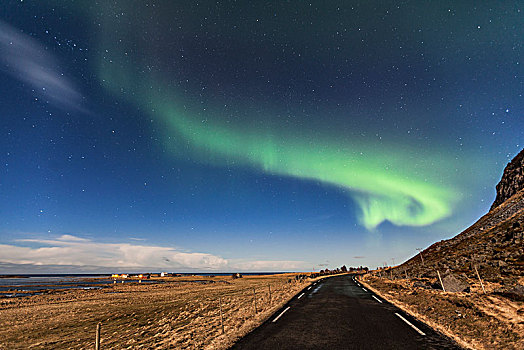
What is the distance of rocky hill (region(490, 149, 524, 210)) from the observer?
276 feet

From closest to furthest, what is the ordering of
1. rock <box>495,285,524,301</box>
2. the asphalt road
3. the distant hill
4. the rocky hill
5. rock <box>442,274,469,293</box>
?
the asphalt road → rock <box>495,285,524,301</box> → rock <box>442,274,469,293</box> → the distant hill → the rocky hill

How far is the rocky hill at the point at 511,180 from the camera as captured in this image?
276 feet

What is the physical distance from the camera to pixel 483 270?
36688 millimetres

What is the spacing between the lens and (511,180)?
88875 millimetres

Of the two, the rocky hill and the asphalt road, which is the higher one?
the rocky hill

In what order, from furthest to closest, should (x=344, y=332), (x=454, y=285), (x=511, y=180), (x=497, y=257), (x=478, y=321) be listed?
(x=511, y=180)
(x=497, y=257)
(x=454, y=285)
(x=478, y=321)
(x=344, y=332)

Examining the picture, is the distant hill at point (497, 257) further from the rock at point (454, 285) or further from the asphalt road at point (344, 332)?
the asphalt road at point (344, 332)

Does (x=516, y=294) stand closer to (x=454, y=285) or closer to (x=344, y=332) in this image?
(x=454, y=285)

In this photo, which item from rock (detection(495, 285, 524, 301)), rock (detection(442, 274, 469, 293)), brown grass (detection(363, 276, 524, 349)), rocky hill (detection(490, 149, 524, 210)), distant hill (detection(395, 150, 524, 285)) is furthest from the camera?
rocky hill (detection(490, 149, 524, 210))

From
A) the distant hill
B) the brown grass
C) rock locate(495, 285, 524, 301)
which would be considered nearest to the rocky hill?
the distant hill

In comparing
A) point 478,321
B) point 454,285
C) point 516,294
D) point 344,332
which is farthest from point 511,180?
point 344,332

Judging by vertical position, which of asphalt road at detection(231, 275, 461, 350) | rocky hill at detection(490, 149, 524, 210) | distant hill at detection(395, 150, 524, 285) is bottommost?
asphalt road at detection(231, 275, 461, 350)

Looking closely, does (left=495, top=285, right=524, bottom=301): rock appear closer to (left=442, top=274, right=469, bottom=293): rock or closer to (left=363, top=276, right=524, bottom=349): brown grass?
(left=363, top=276, right=524, bottom=349): brown grass

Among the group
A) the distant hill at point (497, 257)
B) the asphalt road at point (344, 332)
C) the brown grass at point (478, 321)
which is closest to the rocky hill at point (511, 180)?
the distant hill at point (497, 257)
